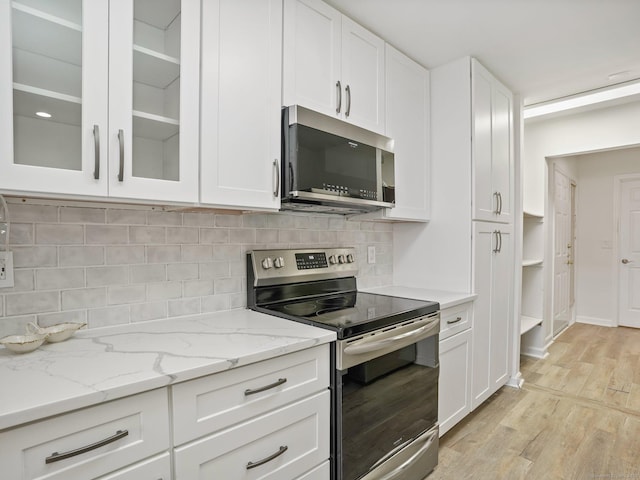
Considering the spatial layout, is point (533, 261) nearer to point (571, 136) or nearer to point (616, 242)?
point (571, 136)

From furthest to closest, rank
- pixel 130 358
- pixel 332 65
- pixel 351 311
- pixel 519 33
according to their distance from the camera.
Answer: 1. pixel 519 33
2. pixel 332 65
3. pixel 351 311
4. pixel 130 358

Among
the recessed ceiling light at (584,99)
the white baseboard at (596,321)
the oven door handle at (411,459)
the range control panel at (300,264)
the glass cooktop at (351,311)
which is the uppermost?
the recessed ceiling light at (584,99)

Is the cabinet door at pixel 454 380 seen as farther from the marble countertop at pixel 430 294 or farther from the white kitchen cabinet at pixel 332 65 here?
the white kitchen cabinet at pixel 332 65

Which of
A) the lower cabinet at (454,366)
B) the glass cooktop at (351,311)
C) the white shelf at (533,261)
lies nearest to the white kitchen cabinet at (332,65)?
the glass cooktop at (351,311)

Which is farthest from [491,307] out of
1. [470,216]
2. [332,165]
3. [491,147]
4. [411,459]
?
[332,165]

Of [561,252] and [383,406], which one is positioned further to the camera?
[561,252]

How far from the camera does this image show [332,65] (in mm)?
1829

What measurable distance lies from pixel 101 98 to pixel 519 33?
2198mm

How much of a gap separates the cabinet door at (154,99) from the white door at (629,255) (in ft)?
18.5

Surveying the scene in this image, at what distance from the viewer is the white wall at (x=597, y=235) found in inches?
192

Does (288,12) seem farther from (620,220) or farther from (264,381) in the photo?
(620,220)

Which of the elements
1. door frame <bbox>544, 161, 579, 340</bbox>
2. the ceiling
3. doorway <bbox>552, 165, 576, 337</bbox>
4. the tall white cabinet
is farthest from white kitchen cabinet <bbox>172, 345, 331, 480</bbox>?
doorway <bbox>552, 165, 576, 337</bbox>

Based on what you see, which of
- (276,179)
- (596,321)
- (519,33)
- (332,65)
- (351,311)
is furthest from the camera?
(596,321)

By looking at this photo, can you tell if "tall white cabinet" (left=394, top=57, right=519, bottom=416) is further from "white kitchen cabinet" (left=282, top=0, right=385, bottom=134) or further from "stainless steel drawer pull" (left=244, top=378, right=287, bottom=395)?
"stainless steel drawer pull" (left=244, top=378, right=287, bottom=395)
